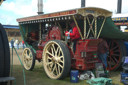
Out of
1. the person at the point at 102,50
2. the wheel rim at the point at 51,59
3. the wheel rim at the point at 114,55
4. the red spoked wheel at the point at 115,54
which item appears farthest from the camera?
the wheel rim at the point at 114,55

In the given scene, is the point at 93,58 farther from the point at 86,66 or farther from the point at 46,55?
the point at 46,55

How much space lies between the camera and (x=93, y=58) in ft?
17.1

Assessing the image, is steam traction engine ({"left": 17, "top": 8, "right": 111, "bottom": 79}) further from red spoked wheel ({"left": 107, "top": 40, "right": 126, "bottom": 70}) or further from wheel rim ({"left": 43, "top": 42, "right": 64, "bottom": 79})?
red spoked wheel ({"left": 107, "top": 40, "right": 126, "bottom": 70})

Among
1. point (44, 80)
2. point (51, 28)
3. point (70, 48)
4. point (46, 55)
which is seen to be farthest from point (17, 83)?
point (51, 28)

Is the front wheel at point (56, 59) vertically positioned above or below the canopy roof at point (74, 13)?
below

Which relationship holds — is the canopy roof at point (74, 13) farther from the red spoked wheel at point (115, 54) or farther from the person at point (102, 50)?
the red spoked wheel at point (115, 54)

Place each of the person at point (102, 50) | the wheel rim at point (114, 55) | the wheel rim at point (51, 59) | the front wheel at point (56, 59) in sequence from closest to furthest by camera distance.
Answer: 1. the front wheel at point (56, 59)
2. the wheel rim at point (51, 59)
3. the person at point (102, 50)
4. the wheel rim at point (114, 55)

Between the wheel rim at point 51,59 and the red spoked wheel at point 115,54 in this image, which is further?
the red spoked wheel at point 115,54

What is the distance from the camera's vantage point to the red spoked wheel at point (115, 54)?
622 cm

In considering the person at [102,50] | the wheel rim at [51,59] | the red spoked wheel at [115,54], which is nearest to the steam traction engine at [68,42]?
the wheel rim at [51,59]

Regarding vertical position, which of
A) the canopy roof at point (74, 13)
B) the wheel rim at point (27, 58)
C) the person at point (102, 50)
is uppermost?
the canopy roof at point (74, 13)

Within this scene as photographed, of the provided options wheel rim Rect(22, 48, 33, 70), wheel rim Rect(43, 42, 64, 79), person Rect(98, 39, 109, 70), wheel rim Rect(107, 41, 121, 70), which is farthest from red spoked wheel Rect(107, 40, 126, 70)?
wheel rim Rect(22, 48, 33, 70)

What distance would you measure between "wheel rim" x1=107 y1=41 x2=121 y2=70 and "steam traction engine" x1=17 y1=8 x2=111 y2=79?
1331 mm

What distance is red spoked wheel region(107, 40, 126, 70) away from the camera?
6.22 m
